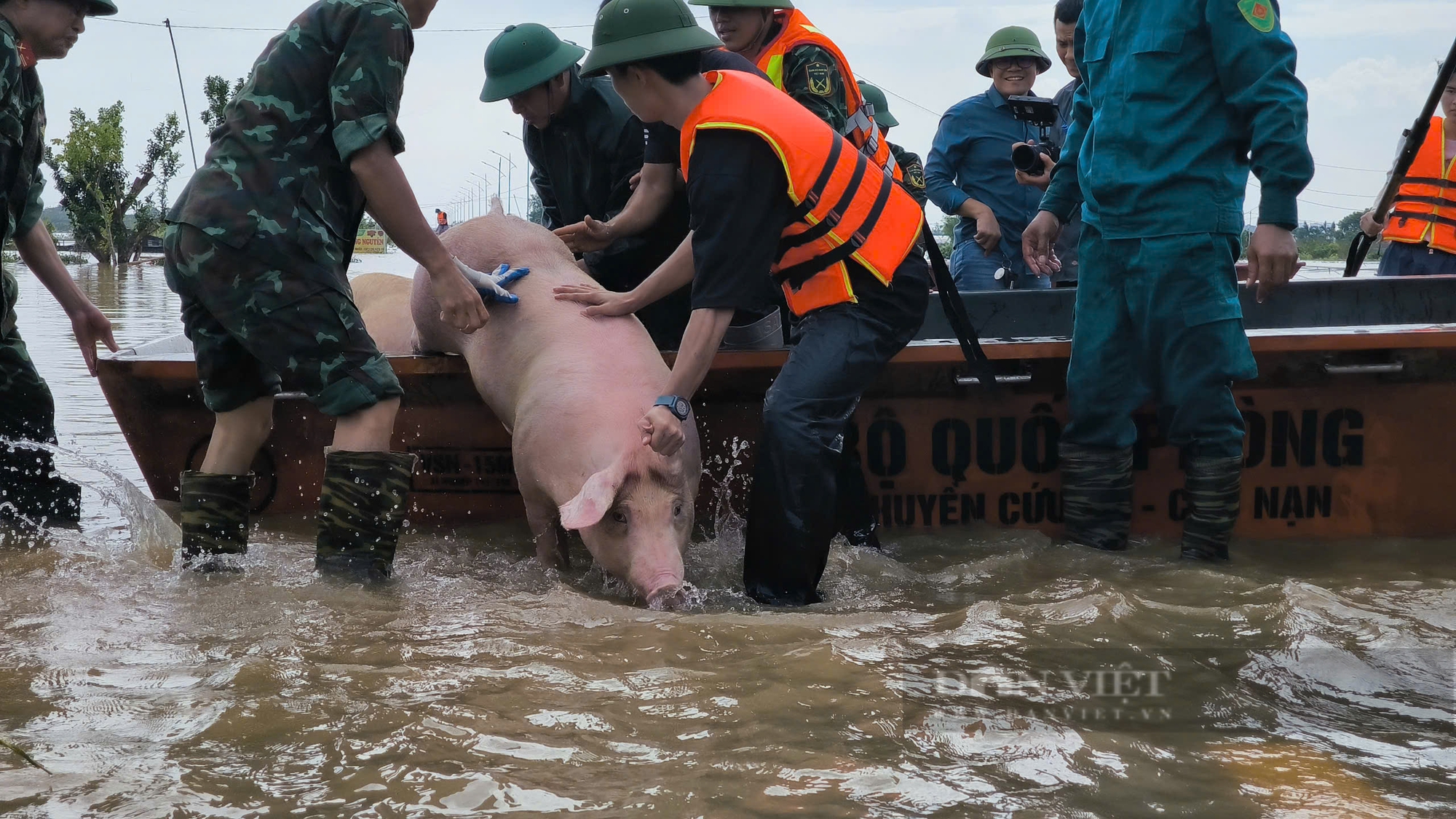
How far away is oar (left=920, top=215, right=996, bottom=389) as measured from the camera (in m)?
4.32

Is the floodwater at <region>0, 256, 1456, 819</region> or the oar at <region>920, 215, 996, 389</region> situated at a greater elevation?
the oar at <region>920, 215, 996, 389</region>

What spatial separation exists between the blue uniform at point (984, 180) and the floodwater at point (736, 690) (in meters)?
3.30

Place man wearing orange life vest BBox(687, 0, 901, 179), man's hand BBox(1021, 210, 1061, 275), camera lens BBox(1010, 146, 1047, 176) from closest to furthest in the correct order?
man wearing orange life vest BBox(687, 0, 901, 179), man's hand BBox(1021, 210, 1061, 275), camera lens BBox(1010, 146, 1047, 176)

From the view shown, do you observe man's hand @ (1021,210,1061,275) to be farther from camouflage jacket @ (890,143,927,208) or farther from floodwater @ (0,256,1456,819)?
camouflage jacket @ (890,143,927,208)

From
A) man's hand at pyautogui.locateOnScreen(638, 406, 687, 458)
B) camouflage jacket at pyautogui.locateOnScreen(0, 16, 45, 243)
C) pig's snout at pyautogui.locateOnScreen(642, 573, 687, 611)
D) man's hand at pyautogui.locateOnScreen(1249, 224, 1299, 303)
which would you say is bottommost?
pig's snout at pyautogui.locateOnScreen(642, 573, 687, 611)

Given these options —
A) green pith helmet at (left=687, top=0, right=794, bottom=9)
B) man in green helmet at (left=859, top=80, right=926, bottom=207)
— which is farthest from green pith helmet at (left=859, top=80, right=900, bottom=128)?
green pith helmet at (left=687, top=0, right=794, bottom=9)

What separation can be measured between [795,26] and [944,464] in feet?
6.16

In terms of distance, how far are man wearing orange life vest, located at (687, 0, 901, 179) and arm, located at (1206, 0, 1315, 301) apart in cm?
137

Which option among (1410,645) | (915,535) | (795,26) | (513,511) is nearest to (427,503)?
(513,511)

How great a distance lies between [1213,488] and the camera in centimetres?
424

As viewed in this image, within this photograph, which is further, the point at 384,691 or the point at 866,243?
the point at 866,243

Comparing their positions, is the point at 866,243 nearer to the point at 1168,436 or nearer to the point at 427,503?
the point at 1168,436

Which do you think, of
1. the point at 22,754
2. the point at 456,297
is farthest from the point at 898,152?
the point at 22,754

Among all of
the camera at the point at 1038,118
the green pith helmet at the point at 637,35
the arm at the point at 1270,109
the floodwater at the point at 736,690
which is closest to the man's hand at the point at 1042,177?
the camera at the point at 1038,118
